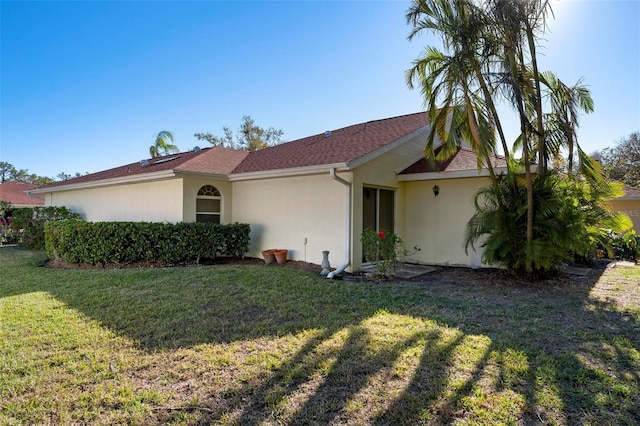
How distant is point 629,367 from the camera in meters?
3.58

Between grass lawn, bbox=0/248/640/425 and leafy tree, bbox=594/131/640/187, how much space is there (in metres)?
29.5

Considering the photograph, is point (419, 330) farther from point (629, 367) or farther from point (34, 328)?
point (34, 328)

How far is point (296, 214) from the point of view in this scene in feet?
33.5

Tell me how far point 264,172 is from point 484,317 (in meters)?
7.17

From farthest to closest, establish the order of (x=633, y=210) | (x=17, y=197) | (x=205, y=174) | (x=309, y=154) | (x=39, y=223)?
(x=17, y=197) < (x=633, y=210) < (x=39, y=223) < (x=205, y=174) < (x=309, y=154)

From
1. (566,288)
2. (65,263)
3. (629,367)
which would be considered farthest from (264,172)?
(629,367)

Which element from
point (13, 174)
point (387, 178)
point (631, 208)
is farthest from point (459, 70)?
point (13, 174)

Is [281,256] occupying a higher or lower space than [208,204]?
lower

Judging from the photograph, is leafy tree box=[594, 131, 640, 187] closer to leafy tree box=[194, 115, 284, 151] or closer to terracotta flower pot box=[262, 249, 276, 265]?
leafy tree box=[194, 115, 284, 151]

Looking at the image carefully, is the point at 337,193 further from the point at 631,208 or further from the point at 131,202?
the point at 631,208

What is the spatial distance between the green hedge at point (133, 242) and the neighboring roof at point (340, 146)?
2.74 metres

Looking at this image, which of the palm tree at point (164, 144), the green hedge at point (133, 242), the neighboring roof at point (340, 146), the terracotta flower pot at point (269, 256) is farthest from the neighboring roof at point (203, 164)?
the palm tree at point (164, 144)

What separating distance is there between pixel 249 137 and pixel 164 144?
429 inches

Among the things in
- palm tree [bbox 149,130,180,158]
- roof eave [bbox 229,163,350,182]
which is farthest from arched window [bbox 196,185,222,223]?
palm tree [bbox 149,130,180,158]
